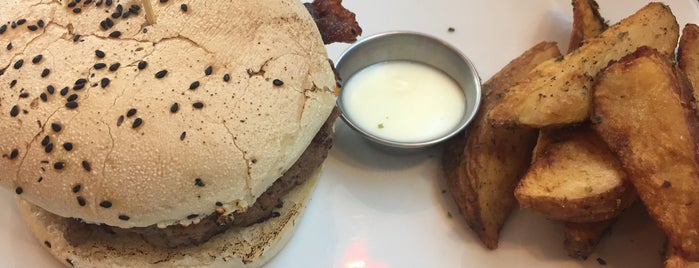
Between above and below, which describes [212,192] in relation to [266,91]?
below

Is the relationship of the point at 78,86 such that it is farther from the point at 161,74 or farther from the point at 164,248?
the point at 164,248

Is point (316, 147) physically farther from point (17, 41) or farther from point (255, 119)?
point (17, 41)

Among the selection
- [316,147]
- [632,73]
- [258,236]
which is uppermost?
[632,73]

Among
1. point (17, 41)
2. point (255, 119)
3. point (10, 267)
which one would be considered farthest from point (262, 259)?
point (17, 41)

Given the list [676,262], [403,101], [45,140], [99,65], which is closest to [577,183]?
[676,262]

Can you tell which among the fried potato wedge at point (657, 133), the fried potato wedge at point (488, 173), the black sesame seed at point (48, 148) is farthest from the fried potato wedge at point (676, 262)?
the black sesame seed at point (48, 148)

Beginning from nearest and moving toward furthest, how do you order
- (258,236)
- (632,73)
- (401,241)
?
(632,73) < (258,236) < (401,241)
